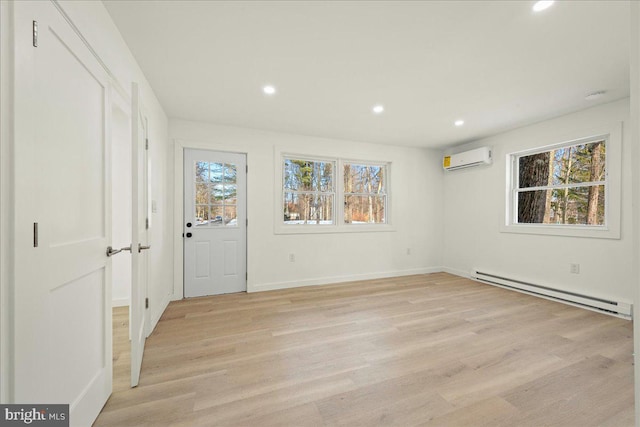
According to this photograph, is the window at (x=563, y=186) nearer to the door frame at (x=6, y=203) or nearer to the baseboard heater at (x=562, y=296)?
the baseboard heater at (x=562, y=296)

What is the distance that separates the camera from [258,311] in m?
3.17

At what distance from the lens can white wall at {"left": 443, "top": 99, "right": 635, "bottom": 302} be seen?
3035mm

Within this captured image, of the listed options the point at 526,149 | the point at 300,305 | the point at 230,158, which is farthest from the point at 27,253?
the point at 526,149

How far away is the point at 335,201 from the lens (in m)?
4.56

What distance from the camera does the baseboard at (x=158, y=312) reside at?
261 cm

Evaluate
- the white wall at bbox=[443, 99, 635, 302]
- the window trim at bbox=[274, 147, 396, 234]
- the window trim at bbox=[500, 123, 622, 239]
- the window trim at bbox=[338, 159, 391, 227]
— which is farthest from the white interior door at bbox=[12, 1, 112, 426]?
the window trim at bbox=[500, 123, 622, 239]

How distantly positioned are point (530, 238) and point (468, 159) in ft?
5.04

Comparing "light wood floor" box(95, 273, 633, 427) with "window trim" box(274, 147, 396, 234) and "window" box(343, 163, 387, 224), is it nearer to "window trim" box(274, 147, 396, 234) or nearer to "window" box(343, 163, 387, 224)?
"window trim" box(274, 147, 396, 234)

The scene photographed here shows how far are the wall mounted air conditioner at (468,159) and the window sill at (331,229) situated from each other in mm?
1556

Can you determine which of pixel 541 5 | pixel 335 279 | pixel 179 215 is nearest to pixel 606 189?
pixel 541 5

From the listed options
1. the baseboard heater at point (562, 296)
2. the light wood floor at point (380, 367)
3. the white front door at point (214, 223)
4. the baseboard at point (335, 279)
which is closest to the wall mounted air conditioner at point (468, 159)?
the baseboard heater at point (562, 296)

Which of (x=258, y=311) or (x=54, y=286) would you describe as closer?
(x=54, y=286)

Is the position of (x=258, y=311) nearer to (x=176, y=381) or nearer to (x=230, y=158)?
(x=176, y=381)

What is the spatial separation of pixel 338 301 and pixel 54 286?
9.42 feet
